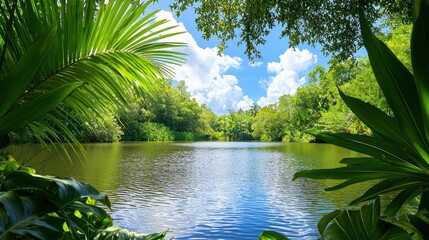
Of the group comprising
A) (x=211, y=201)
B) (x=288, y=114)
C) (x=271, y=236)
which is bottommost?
(x=211, y=201)

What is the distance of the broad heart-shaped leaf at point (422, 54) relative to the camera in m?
0.66

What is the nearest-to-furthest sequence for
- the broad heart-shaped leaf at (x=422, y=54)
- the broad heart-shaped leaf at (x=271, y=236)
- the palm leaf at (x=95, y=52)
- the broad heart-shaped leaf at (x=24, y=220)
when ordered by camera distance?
the broad heart-shaped leaf at (x=422, y=54), the broad heart-shaped leaf at (x=24, y=220), the broad heart-shaped leaf at (x=271, y=236), the palm leaf at (x=95, y=52)

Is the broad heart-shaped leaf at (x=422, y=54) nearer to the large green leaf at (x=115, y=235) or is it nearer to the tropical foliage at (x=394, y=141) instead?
the tropical foliage at (x=394, y=141)

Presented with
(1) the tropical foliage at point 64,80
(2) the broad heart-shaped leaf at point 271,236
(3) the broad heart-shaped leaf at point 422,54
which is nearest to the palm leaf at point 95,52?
(1) the tropical foliage at point 64,80

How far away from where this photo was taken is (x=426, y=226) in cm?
77

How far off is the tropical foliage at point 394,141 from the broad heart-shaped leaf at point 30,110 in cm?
61

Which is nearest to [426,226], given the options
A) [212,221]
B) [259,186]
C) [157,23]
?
[157,23]

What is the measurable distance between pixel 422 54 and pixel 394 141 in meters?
0.21

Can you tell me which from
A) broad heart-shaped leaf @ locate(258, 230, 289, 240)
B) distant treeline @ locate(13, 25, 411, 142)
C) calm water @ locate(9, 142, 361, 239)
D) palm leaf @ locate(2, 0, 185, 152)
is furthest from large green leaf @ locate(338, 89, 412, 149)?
distant treeline @ locate(13, 25, 411, 142)

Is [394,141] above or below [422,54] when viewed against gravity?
below

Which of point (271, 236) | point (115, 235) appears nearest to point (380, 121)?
point (271, 236)

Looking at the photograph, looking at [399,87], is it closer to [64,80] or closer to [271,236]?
[271,236]

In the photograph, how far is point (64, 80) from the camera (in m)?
1.43

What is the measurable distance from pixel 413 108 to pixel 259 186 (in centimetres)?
Result: 794
